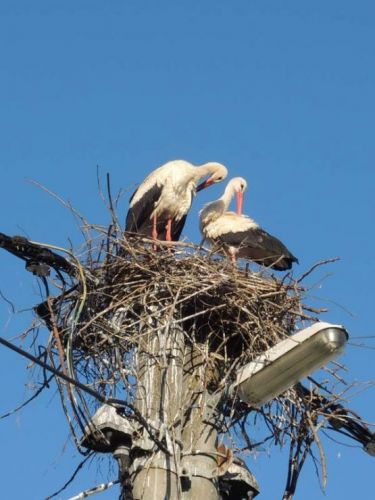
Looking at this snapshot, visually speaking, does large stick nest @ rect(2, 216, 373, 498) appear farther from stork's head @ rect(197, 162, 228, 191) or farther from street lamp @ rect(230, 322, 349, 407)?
stork's head @ rect(197, 162, 228, 191)

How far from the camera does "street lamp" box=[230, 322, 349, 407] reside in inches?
198

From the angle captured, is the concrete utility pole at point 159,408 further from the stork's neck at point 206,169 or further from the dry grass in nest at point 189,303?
the stork's neck at point 206,169

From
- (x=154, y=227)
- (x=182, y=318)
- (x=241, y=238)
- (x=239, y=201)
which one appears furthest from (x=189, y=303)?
(x=239, y=201)

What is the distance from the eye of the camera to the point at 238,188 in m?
11.8

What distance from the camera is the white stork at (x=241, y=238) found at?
10078 mm

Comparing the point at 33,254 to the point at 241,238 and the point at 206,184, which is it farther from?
the point at 206,184

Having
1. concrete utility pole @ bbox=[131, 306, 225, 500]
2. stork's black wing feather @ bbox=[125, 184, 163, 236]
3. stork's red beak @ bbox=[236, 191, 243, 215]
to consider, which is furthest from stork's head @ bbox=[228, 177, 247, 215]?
concrete utility pole @ bbox=[131, 306, 225, 500]

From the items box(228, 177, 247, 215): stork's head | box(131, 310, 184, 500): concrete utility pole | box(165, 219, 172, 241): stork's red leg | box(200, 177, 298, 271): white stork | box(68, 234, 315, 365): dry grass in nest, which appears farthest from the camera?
box(228, 177, 247, 215): stork's head

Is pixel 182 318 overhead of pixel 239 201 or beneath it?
beneath

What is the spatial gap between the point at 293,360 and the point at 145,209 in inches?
248

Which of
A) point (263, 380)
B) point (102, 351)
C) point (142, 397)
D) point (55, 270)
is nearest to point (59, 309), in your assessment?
point (102, 351)

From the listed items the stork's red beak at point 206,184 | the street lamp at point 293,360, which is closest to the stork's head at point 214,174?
the stork's red beak at point 206,184

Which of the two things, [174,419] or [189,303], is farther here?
[189,303]

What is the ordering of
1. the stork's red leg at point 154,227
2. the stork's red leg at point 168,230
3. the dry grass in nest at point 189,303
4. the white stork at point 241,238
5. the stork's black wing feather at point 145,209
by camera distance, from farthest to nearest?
the stork's black wing feather at point 145,209 → the stork's red leg at point 168,230 → the stork's red leg at point 154,227 → the white stork at point 241,238 → the dry grass in nest at point 189,303
